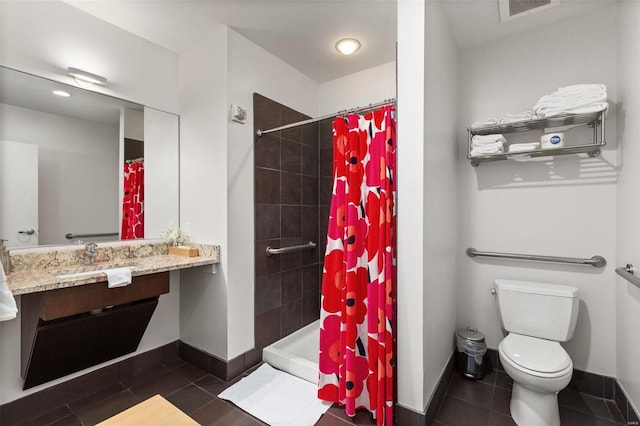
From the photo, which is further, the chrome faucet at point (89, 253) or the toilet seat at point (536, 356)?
the chrome faucet at point (89, 253)

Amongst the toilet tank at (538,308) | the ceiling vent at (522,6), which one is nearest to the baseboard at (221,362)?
the toilet tank at (538,308)

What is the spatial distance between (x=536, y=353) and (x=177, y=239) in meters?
2.63

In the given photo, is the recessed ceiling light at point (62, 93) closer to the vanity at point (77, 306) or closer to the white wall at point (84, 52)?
the white wall at point (84, 52)

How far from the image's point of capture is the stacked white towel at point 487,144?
2074 millimetres

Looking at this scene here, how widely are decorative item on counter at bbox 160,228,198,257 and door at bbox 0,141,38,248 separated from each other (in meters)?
0.77

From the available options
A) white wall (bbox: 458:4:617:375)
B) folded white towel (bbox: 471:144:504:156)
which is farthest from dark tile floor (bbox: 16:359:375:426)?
folded white towel (bbox: 471:144:504:156)

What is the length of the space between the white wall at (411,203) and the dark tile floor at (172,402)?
1.36ft

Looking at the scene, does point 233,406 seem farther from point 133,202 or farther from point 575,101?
point 575,101

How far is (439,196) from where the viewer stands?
186cm

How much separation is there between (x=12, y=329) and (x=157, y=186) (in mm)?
1221

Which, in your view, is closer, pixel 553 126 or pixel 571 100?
pixel 571 100

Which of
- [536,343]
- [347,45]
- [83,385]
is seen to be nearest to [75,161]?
[83,385]

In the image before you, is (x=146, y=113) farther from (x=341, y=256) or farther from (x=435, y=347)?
(x=435, y=347)

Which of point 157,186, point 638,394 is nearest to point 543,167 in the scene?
point 638,394
